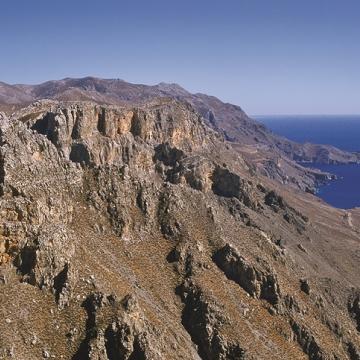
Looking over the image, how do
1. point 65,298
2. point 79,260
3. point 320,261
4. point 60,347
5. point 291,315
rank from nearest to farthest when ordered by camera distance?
point 60,347, point 65,298, point 79,260, point 291,315, point 320,261

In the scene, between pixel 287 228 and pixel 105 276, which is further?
pixel 287 228

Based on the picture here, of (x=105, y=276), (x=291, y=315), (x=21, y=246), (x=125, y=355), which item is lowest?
(x=291, y=315)

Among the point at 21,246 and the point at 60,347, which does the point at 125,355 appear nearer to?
the point at 60,347

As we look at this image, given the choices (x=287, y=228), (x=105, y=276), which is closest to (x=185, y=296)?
(x=105, y=276)

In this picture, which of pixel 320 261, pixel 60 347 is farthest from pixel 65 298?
pixel 320 261

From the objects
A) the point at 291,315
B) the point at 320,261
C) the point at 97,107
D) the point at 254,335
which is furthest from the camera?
the point at 97,107

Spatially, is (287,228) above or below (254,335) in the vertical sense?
below
